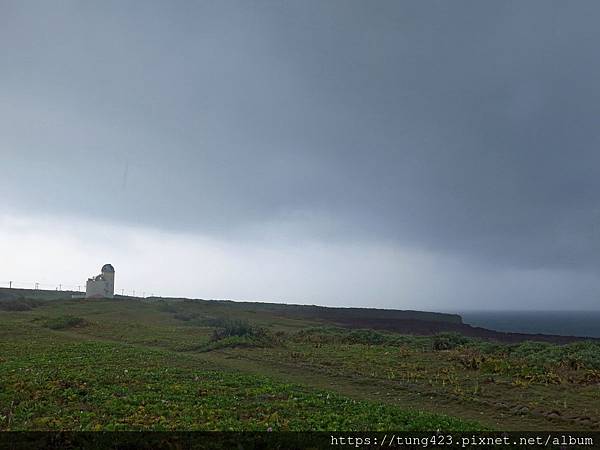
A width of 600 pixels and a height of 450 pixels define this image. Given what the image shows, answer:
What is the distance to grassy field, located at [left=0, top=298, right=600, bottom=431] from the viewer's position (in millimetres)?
11570

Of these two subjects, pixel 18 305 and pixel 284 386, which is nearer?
pixel 284 386

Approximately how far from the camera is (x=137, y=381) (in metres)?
15.8

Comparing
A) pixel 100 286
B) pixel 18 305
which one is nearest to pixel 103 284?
pixel 100 286

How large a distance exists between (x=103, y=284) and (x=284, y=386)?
71.3 m

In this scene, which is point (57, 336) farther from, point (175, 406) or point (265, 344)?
point (175, 406)

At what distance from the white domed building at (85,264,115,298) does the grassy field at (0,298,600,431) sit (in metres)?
51.1

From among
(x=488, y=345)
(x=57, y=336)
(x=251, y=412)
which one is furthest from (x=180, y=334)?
(x=251, y=412)

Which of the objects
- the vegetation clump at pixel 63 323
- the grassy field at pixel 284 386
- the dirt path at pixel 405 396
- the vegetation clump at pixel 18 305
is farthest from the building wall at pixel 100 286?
the dirt path at pixel 405 396

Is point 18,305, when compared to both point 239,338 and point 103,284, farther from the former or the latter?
point 239,338

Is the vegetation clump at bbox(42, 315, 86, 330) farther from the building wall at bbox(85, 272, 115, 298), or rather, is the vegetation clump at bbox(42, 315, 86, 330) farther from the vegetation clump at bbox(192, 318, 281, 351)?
the building wall at bbox(85, 272, 115, 298)

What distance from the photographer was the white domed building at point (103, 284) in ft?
255

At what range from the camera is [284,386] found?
15.7 m

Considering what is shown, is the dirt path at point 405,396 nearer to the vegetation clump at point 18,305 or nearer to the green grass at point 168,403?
the green grass at point 168,403

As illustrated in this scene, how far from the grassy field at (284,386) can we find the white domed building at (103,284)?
168ft
